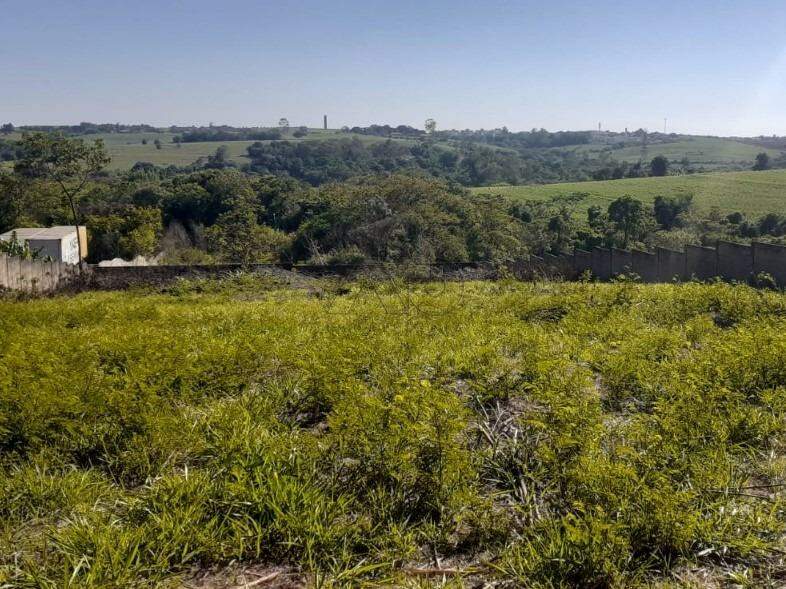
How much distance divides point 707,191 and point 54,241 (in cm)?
3747

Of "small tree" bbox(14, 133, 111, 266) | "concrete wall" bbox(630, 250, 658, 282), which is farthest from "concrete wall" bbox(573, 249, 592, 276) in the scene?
"small tree" bbox(14, 133, 111, 266)

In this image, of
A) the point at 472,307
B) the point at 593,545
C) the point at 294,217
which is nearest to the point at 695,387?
the point at 593,545

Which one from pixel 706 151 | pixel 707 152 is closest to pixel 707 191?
pixel 707 152

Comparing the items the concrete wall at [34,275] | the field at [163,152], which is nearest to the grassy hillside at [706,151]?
the field at [163,152]

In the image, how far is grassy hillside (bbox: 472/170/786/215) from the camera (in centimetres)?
3147

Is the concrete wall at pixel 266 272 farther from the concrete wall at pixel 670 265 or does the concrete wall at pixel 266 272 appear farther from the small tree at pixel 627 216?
the small tree at pixel 627 216

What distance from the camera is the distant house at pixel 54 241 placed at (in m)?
23.1

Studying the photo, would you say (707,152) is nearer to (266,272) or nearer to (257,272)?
(266,272)

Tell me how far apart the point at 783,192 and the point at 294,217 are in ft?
92.7

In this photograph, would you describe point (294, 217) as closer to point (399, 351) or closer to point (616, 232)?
A: point (616, 232)

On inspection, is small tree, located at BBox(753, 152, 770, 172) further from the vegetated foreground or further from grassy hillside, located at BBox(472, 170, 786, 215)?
the vegetated foreground

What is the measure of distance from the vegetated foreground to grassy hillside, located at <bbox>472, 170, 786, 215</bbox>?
28363mm

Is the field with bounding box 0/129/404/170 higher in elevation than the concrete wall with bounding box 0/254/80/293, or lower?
higher

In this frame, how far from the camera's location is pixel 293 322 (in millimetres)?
5629
